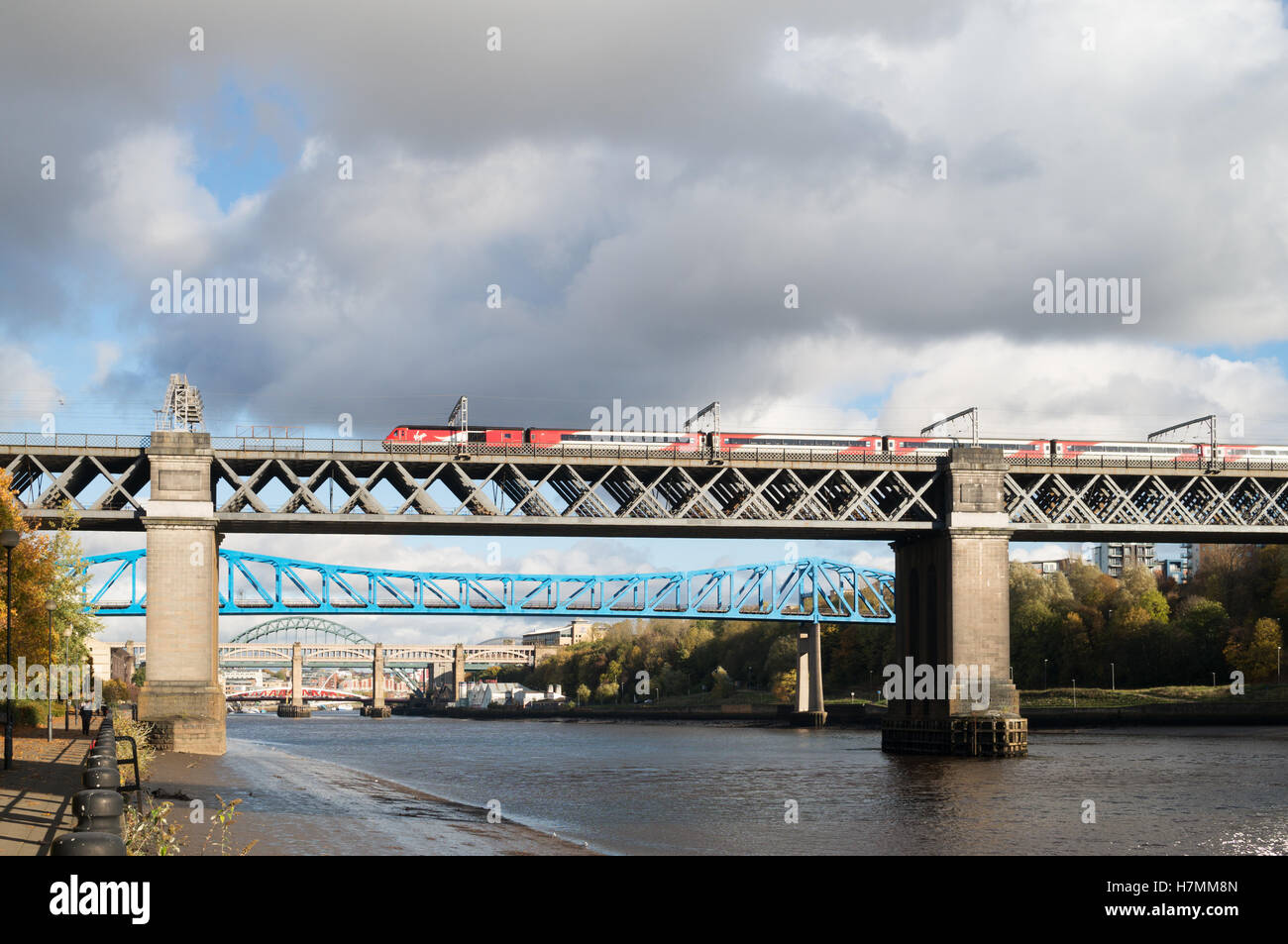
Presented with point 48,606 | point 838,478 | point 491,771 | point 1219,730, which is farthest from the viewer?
point 1219,730

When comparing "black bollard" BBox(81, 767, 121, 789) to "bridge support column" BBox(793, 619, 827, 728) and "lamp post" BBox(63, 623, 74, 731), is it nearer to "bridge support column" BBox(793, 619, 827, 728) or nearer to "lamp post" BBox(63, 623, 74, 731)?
"lamp post" BBox(63, 623, 74, 731)

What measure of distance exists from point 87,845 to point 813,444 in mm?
67781

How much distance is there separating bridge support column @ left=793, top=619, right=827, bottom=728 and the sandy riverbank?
102694mm

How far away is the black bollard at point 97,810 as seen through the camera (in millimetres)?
13609

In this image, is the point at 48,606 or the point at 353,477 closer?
the point at 48,606

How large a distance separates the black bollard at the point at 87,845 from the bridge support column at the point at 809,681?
477 ft

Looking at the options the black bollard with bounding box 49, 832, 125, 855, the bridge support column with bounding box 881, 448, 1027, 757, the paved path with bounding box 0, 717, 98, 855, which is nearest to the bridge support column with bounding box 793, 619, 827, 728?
the bridge support column with bounding box 881, 448, 1027, 757

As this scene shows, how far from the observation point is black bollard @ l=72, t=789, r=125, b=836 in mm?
13609

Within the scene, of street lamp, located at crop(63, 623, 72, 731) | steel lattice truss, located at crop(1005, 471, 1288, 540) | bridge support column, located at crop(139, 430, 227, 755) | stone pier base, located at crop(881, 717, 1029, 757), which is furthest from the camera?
steel lattice truss, located at crop(1005, 471, 1288, 540)

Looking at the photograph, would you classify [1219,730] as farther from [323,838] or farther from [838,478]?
[323,838]

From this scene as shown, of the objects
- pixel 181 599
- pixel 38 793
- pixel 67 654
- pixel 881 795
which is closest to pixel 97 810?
pixel 38 793

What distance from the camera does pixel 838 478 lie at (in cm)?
7806
